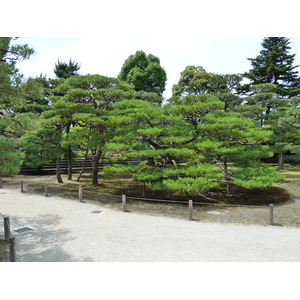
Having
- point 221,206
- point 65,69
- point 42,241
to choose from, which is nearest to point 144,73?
point 65,69

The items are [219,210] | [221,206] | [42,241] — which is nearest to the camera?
[42,241]

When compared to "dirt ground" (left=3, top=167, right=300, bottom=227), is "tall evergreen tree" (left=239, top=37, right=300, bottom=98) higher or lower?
higher

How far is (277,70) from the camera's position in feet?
83.4

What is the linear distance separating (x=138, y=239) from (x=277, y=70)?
26290 mm

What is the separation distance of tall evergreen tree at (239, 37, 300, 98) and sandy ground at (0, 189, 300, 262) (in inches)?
907

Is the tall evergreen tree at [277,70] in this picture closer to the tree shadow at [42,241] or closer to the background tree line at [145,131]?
the background tree line at [145,131]

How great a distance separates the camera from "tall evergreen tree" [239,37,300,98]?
83.7 ft

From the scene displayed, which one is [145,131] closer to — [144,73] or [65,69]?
[144,73]

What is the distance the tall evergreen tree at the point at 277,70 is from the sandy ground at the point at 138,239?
75.6ft

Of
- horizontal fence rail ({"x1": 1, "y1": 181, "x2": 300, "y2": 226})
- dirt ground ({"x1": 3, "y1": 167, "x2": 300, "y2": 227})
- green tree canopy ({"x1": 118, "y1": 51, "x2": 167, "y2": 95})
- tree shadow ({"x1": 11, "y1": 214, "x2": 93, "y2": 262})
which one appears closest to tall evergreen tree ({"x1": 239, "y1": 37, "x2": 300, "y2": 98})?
green tree canopy ({"x1": 118, "y1": 51, "x2": 167, "y2": 95})

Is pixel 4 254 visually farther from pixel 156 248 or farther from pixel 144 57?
pixel 144 57

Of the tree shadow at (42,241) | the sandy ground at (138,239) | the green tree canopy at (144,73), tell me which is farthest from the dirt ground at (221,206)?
the green tree canopy at (144,73)

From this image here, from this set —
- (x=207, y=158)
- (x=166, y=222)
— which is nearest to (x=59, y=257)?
(x=166, y=222)

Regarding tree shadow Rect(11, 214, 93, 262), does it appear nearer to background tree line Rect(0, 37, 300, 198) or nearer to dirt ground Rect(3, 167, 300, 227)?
background tree line Rect(0, 37, 300, 198)
